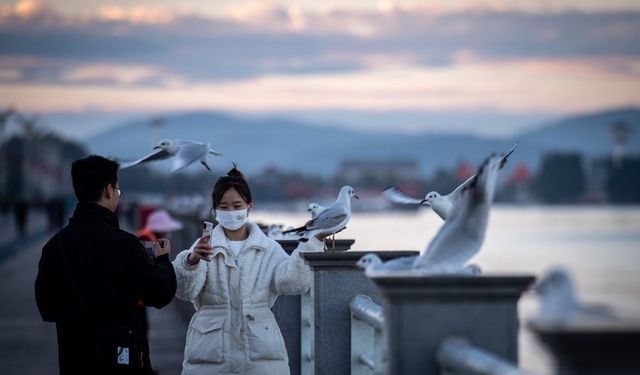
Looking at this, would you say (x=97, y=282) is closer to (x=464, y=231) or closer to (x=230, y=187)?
(x=230, y=187)

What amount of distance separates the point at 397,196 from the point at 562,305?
166 inches

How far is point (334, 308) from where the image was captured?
8.80 metres

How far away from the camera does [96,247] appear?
22.6 ft

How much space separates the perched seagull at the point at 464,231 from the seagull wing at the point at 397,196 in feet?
7.10

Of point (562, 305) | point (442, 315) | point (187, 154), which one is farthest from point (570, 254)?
point (562, 305)

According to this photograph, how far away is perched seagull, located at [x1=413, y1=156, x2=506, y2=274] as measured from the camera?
5.79 meters

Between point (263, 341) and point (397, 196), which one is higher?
point (397, 196)

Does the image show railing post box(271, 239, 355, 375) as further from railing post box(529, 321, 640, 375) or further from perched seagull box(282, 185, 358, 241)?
railing post box(529, 321, 640, 375)

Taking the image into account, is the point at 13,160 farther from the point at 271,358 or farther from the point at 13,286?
the point at 271,358

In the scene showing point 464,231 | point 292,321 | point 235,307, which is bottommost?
point 292,321

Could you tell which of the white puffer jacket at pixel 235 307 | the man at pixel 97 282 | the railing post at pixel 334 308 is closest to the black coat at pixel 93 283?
the man at pixel 97 282

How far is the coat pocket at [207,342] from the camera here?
24.5 feet

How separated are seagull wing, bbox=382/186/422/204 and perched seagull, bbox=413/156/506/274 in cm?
216

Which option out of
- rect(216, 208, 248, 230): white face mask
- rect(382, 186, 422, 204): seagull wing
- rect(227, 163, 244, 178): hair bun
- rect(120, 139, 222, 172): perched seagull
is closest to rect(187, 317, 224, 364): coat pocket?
rect(216, 208, 248, 230): white face mask
